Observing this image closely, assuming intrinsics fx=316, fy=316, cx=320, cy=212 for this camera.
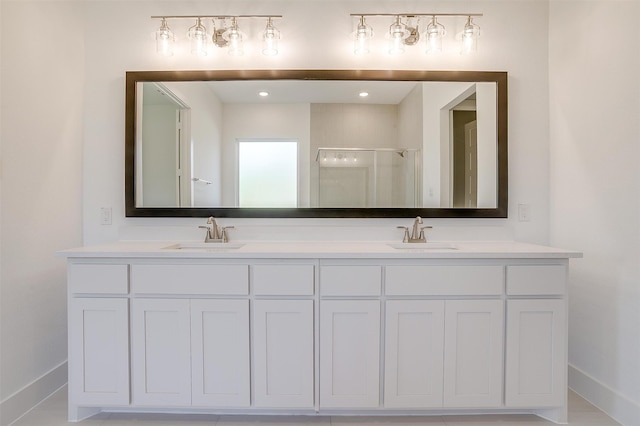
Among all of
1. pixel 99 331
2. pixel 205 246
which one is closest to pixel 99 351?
pixel 99 331

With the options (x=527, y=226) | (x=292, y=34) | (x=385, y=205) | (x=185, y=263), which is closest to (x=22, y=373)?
(x=185, y=263)

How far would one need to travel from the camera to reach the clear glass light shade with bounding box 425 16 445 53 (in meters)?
1.99

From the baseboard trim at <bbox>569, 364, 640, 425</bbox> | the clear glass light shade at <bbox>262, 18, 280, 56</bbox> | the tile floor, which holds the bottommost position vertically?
the tile floor

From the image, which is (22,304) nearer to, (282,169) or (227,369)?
(227,369)

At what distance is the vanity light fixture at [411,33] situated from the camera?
1985 mm

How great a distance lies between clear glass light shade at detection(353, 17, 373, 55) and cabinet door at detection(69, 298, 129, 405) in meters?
1.98

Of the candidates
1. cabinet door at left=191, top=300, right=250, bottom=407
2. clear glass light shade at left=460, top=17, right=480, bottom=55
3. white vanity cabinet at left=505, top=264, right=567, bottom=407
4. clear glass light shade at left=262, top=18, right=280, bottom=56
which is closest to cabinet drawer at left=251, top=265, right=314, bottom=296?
cabinet door at left=191, top=300, right=250, bottom=407

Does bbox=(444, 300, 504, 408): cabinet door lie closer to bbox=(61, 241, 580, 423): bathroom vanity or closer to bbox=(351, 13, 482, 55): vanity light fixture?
bbox=(61, 241, 580, 423): bathroom vanity

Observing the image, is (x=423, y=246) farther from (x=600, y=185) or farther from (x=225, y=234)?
(x=225, y=234)

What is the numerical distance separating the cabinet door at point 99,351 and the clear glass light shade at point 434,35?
230 centimetres

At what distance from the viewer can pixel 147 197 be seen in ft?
6.77

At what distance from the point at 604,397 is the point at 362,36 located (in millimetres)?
2484

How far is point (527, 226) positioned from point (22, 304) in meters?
3.01

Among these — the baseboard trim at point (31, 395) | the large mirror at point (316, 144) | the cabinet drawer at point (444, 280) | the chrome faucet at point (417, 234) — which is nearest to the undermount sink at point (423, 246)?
the chrome faucet at point (417, 234)
